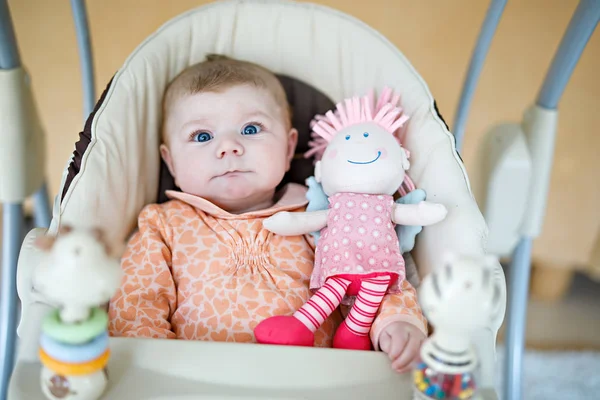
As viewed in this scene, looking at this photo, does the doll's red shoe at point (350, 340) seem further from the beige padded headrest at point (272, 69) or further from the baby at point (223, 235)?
the beige padded headrest at point (272, 69)

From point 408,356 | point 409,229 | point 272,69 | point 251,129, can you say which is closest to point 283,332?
point 408,356

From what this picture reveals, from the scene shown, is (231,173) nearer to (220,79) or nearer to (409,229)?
(220,79)

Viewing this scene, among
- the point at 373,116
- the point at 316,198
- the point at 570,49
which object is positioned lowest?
the point at 316,198

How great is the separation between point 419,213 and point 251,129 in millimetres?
337

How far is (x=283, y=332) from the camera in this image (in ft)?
2.61

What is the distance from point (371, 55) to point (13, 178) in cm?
69

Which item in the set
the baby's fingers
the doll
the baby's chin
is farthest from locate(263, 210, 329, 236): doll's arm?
the baby's fingers

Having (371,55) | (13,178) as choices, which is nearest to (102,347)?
(13,178)

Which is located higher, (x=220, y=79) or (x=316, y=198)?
(x=220, y=79)

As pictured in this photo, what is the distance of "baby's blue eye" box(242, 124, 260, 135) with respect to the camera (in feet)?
3.40

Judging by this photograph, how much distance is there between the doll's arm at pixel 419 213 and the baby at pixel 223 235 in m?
0.09

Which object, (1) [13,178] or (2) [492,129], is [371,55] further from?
(1) [13,178]

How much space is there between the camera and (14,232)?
1.16 metres

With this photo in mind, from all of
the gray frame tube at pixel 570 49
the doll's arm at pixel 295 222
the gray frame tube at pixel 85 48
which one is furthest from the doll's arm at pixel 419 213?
the gray frame tube at pixel 85 48
